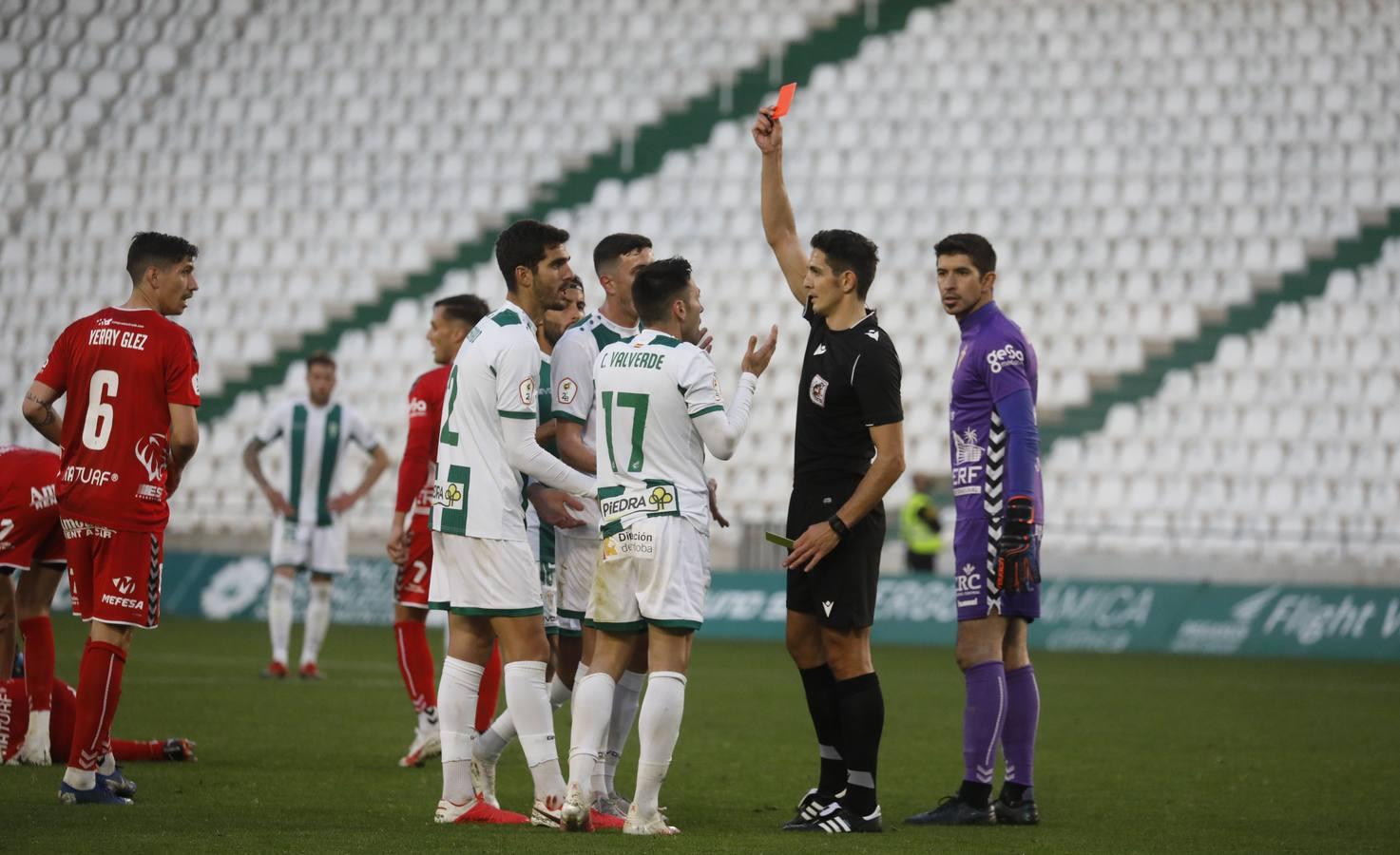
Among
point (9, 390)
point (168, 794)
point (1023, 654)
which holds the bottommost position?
point (168, 794)

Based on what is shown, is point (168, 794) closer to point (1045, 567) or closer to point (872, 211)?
point (1045, 567)

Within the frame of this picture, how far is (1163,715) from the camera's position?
11797 millimetres

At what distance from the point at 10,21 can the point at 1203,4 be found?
1903 centimetres

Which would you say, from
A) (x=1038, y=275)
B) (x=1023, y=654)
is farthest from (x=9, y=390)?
(x=1023, y=654)

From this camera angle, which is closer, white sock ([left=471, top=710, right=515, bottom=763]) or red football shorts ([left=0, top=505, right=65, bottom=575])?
white sock ([left=471, top=710, right=515, bottom=763])

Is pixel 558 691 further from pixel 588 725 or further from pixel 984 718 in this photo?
pixel 984 718

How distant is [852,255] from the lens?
6586 mm

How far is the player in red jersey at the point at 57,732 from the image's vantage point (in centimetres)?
799

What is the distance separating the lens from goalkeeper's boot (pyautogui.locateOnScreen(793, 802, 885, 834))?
6375 millimetres

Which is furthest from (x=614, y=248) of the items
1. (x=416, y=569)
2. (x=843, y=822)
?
(x=843, y=822)

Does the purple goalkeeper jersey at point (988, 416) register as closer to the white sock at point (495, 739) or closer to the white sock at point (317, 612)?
the white sock at point (495, 739)

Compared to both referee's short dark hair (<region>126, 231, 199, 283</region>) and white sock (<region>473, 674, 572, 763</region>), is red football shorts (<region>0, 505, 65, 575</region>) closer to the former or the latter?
referee's short dark hair (<region>126, 231, 199, 283</region>)

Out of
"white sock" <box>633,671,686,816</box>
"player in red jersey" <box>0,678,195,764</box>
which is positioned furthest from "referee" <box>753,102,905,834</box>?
"player in red jersey" <box>0,678,195,764</box>

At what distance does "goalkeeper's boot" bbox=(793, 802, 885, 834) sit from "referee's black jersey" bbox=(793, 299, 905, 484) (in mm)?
1247
